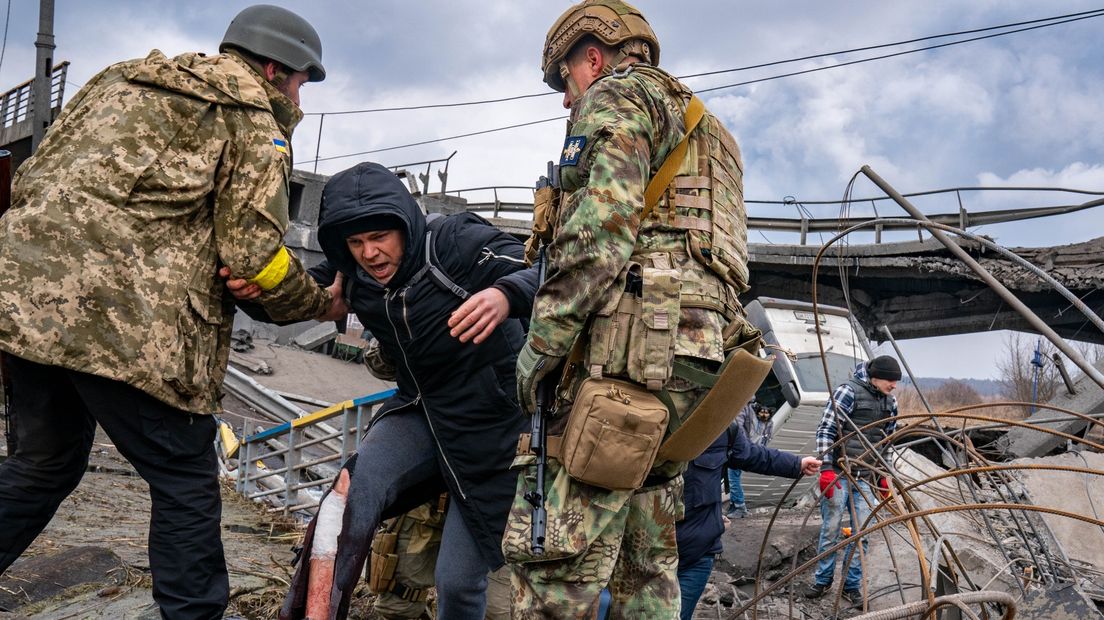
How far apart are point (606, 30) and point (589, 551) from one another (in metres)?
1.48

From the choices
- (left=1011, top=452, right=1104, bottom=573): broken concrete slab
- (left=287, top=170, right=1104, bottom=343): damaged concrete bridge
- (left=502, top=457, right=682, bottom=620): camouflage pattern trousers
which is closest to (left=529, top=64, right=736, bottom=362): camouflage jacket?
(left=502, top=457, right=682, bottom=620): camouflage pattern trousers

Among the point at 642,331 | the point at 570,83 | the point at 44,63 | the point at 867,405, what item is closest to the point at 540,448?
the point at 642,331

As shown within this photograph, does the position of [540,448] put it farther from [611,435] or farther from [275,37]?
[275,37]

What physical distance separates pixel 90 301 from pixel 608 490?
1456 mm

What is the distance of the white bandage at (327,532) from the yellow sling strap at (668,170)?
1338 millimetres

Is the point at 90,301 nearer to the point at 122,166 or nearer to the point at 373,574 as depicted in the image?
the point at 122,166

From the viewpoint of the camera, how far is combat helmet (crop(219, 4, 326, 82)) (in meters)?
2.70

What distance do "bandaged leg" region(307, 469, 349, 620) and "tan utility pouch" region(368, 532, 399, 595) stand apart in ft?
1.06

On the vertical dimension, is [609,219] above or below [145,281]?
above

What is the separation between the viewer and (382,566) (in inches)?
117

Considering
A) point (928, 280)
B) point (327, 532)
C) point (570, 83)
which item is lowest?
point (327, 532)

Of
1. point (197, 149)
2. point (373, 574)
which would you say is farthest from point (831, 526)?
point (197, 149)

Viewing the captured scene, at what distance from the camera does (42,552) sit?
3.45 metres

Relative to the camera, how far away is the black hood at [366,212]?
8.81ft
